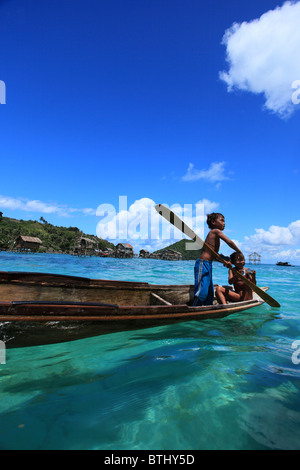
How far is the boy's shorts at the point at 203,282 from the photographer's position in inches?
201

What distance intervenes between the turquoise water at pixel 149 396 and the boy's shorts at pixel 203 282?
1485 mm

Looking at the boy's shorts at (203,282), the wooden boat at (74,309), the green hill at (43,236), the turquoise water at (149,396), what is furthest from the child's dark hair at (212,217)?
the green hill at (43,236)

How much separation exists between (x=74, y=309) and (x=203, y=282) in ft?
9.90

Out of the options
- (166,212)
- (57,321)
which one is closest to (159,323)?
(57,321)

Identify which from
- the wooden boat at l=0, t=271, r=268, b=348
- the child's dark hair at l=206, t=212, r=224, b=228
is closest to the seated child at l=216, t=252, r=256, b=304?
the wooden boat at l=0, t=271, r=268, b=348

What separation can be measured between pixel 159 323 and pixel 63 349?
1.74m

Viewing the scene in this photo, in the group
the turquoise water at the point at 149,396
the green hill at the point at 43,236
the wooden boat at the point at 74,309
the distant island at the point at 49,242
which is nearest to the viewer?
the turquoise water at the point at 149,396

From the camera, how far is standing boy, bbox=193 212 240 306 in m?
5.11

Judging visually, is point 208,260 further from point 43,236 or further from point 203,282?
point 43,236

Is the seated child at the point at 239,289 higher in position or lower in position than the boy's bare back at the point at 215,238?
lower

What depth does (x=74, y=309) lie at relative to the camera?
3352 millimetres

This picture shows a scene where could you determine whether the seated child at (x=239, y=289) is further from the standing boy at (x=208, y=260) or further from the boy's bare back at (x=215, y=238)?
the boy's bare back at (x=215, y=238)

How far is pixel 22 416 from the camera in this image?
1893 mm
